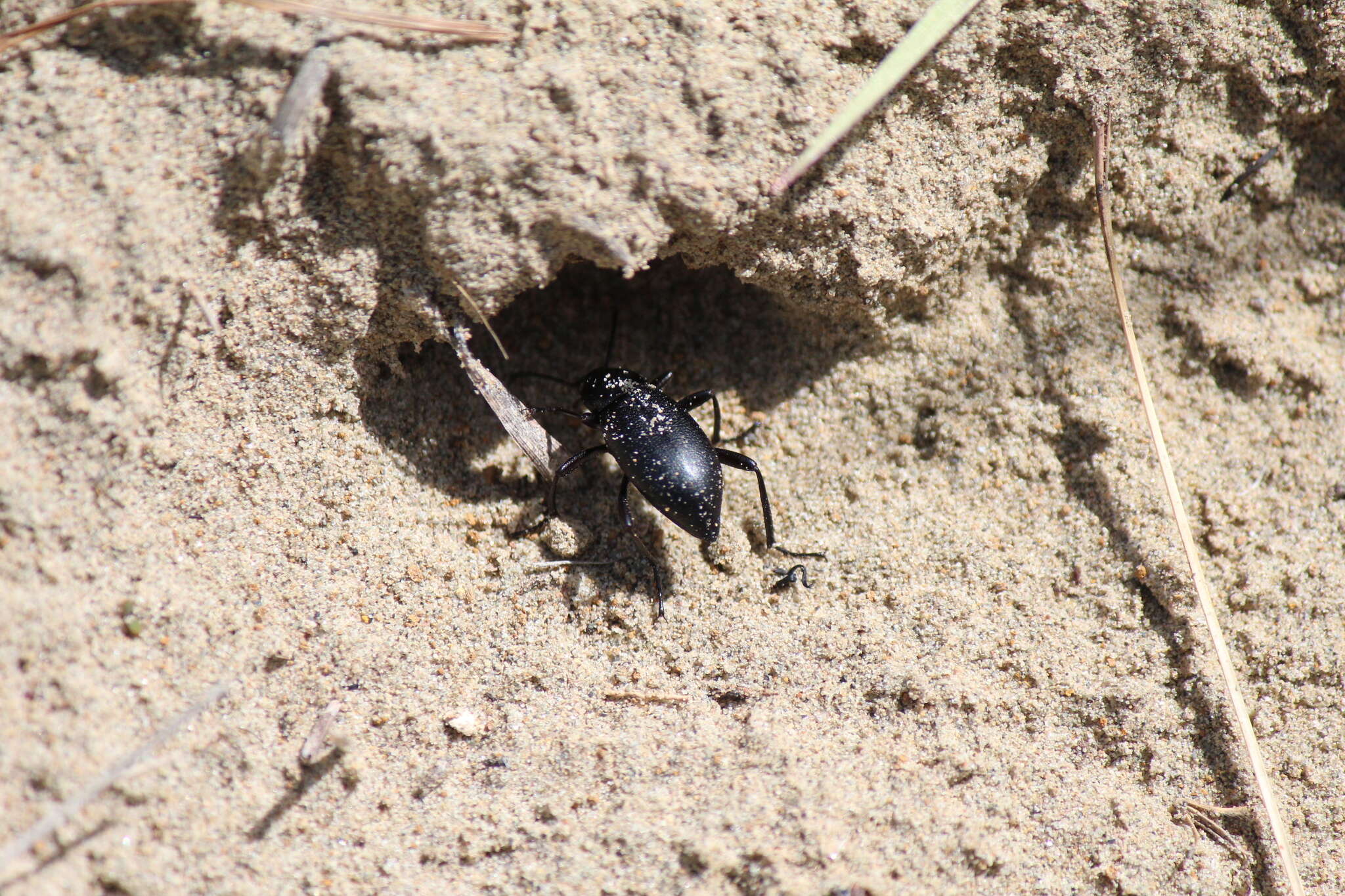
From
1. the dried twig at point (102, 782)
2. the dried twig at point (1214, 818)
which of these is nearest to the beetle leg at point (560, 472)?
the dried twig at point (102, 782)

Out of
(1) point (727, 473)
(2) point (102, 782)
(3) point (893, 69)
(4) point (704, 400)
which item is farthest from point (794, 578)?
(2) point (102, 782)

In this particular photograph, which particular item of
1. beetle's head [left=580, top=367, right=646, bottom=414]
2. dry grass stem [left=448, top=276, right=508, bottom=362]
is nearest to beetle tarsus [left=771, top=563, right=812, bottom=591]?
beetle's head [left=580, top=367, right=646, bottom=414]

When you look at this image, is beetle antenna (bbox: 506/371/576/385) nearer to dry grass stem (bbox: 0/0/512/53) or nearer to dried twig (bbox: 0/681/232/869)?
dry grass stem (bbox: 0/0/512/53)

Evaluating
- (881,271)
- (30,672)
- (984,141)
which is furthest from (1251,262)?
(30,672)

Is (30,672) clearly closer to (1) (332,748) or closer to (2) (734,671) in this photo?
(1) (332,748)

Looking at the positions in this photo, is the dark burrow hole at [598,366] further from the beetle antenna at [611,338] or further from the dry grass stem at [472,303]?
the dry grass stem at [472,303]
